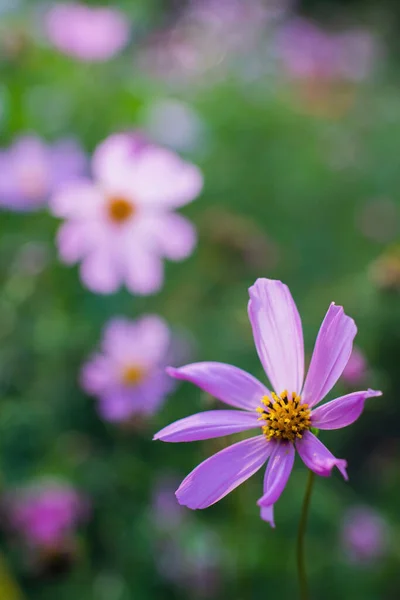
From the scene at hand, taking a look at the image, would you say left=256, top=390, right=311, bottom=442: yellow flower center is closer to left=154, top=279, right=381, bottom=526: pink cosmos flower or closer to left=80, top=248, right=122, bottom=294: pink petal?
left=154, top=279, right=381, bottom=526: pink cosmos flower

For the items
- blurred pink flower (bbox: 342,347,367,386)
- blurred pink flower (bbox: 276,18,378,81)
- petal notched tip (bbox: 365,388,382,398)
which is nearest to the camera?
petal notched tip (bbox: 365,388,382,398)

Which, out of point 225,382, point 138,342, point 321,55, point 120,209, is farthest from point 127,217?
point 321,55

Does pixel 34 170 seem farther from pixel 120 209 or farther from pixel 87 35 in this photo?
pixel 87 35

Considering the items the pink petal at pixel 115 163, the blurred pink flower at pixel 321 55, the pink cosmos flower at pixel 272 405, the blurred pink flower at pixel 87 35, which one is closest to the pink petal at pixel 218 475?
the pink cosmos flower at pixel 272 405

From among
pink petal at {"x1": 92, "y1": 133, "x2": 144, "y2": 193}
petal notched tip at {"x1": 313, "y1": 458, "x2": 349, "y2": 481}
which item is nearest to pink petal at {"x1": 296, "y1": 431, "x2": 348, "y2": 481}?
petal notched tip at {"x1": 313, "y1": 458, "x2": 349, "y2": 481}

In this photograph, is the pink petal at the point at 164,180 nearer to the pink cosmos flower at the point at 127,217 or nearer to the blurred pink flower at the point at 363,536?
the pink cosmos flower at the point at 127,217

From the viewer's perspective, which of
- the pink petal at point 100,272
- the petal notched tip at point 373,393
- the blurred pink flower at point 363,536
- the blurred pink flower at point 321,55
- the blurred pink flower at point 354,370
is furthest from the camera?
the blurred pink flower at point 321,55
